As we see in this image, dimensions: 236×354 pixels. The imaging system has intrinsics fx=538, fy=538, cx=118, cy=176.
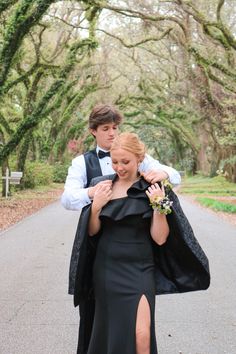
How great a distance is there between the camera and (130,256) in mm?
3023

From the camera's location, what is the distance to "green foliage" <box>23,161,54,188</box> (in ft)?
103

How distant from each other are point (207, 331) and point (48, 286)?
8.79 feet

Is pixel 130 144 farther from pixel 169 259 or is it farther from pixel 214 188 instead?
pixel 214 188

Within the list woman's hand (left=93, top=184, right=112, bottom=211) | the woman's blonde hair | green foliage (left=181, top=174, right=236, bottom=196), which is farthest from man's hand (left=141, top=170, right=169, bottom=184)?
green foliage (left=181, top=174, right=236, bottom=196)

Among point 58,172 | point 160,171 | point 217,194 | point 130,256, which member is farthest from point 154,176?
point 58,172

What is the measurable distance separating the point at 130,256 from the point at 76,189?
21.1 inches

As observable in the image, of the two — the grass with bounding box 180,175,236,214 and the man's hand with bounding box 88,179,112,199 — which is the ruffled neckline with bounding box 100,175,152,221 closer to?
the man's hand with bounding box 88,179,112,199

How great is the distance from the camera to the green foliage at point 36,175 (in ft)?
103

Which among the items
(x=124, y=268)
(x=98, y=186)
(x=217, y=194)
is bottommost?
(x=217, y=194)

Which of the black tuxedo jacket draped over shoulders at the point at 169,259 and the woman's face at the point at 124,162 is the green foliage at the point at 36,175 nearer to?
the black tuxedo jacket draped over shoulders at the point at 169,259

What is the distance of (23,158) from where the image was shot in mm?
28625

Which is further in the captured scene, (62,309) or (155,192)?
(62,309)

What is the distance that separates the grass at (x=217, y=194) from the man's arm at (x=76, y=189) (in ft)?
53.3

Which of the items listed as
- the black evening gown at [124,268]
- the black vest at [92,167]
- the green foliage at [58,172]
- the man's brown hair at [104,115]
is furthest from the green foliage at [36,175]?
the black evening gown at [124,268]
